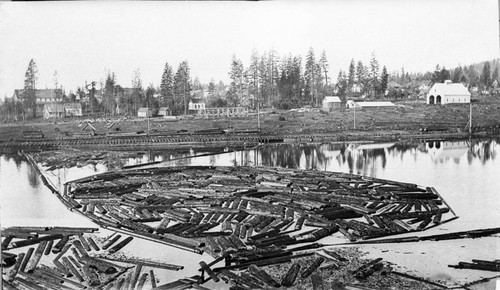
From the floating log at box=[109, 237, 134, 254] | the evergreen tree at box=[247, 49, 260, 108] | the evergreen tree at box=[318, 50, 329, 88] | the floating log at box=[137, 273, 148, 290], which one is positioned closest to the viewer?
the floating log at box=[137, 273, 148, 290]

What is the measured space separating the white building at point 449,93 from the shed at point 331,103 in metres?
1.41

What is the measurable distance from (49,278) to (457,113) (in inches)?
247

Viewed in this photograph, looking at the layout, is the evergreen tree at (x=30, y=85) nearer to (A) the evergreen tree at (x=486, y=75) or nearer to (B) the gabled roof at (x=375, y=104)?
(B) the gabled roof at (x=375, y=104)

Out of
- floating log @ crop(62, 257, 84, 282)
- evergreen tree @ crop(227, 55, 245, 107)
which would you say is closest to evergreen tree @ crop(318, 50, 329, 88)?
evergreen tree @ crop(227, 55, 245, 107)

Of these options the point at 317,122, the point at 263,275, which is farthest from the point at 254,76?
the point at 263,275

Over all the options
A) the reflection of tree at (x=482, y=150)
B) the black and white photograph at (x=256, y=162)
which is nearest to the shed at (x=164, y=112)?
the black and white photograph at (x=256, y=162)

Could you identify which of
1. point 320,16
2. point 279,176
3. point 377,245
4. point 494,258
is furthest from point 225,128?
point 494,258

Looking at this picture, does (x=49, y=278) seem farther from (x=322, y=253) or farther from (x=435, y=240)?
(x=435, y=240)

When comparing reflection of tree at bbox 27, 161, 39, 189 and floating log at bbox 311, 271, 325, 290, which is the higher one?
reflection of tree at bbox 27, 161, 39, 189

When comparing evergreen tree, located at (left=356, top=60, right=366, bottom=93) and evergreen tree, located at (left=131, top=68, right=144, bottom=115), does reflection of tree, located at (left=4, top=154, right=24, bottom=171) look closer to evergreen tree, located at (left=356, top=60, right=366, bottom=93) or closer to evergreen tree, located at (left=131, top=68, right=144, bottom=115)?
evergreen tree, located at (left=131, top=68, right=144, bottom=115)

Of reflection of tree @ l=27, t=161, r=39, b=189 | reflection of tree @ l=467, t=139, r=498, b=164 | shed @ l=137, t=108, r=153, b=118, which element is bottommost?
reflection of tree @ l=27, t=161, r=39, b=189

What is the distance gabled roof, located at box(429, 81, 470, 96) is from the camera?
6504 mm

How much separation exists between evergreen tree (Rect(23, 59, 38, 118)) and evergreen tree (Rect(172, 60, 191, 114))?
1880 mm

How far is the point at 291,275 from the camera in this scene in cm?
470
